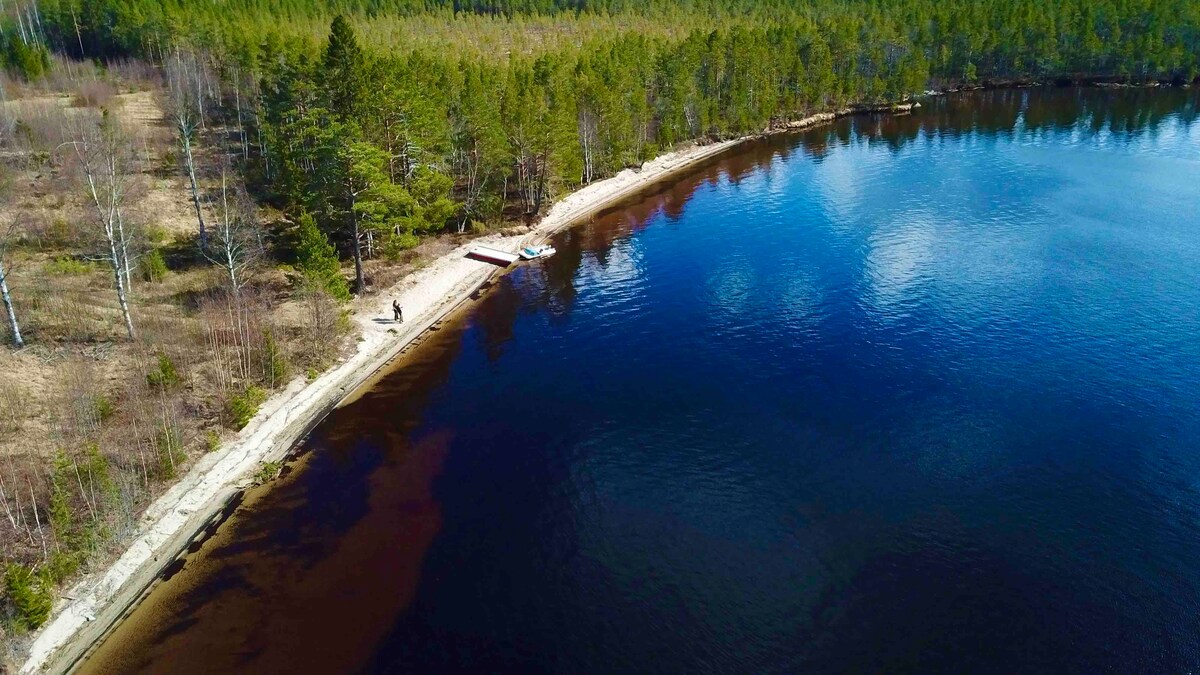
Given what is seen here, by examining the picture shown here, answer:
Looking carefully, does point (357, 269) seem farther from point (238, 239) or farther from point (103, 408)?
point (103, 408)

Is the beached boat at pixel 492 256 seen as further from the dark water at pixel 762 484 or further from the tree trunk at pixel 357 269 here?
the tree trunk at pixel 357 269

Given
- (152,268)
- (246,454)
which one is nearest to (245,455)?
(246,454)

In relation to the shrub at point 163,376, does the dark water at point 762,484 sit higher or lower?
lower

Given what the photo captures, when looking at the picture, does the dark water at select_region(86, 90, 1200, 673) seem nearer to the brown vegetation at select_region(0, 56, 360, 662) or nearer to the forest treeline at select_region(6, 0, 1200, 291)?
the brown vegetation at select_region(0, 56, 360, 662)

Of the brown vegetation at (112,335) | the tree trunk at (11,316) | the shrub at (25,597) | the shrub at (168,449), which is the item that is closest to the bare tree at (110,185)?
the brown vegetation at (112,335)

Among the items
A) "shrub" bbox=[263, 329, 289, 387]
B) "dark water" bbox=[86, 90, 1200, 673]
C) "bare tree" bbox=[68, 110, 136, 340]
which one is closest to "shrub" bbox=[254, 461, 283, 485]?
"dark water" bbox=[86, 90, 1200, 673]

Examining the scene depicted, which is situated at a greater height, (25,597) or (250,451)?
(25,597)

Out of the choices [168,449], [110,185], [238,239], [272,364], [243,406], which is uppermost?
[110,185]
